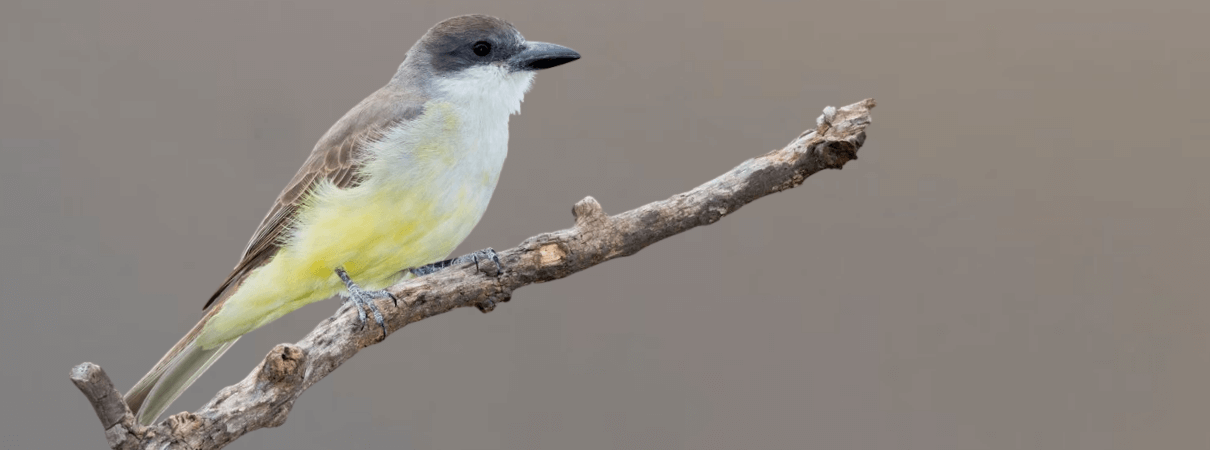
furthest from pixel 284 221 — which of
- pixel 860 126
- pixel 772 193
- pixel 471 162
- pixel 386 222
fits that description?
pixel 860 126

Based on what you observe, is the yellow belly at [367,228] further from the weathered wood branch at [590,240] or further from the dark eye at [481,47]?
the dark eye at [481,47]

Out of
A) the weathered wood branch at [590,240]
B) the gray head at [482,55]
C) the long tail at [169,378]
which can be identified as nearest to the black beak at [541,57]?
the gray head at [482,55]

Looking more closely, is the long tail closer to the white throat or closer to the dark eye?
the white throat

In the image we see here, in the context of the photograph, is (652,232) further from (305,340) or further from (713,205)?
(305,340)

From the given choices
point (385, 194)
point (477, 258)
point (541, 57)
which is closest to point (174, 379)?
point (385, 194)

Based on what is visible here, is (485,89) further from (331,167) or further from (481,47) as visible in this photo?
(331,167)

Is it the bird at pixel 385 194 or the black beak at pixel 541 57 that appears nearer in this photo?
the bird at pixel 385 194

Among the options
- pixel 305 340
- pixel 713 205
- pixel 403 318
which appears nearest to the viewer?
pixel 305 340
